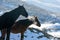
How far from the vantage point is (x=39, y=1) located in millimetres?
17969

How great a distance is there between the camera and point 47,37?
973 cm

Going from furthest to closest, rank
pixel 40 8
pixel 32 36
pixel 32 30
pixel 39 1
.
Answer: pixel 39 1 < pixel 40 8 < pixel 32 30 < pixel 32 36

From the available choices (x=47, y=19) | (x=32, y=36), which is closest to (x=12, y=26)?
(x=32, y=36)

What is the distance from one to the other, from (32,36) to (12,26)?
5.70 feet

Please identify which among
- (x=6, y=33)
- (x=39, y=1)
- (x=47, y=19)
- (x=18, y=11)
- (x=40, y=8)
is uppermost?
(x=39, y=1)

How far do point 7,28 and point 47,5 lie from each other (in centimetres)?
927

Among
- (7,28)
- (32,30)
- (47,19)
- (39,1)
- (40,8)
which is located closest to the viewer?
(7,28)

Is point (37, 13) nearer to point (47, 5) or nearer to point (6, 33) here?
point (47, 5)

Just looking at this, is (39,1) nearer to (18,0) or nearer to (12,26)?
(18,0)

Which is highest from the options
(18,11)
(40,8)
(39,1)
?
(39,1)

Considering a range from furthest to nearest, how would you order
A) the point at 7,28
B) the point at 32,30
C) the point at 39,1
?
the point at 39,1 → the point at 32,30 → the point at 7,28

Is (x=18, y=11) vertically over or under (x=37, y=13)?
under

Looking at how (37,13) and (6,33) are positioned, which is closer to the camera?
(6,33)

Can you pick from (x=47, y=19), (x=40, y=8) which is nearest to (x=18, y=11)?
(x=47, y=19)
